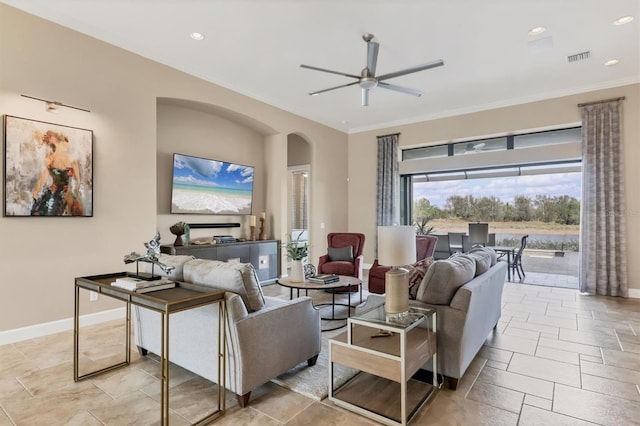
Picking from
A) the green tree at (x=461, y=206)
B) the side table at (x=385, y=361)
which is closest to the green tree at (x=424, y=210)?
the green tree at (x=461, y=206)

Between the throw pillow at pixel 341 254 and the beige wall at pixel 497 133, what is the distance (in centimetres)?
244

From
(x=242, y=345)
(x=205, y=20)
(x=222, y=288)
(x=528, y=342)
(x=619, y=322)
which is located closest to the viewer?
(x=242, y=345)

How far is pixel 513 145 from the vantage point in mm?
6551

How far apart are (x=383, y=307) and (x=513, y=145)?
17.9 ft

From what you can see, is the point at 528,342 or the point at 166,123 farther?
the point at 166,123

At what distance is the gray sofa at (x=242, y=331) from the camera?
7.35 ft

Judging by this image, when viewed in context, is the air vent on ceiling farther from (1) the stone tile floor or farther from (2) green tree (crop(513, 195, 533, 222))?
(1) the stone tile floor

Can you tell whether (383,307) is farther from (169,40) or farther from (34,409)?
(169,40)

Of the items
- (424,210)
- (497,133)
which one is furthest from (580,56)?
(424,210)

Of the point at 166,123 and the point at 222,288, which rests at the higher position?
the point at 166,123

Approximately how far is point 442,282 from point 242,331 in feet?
4.98

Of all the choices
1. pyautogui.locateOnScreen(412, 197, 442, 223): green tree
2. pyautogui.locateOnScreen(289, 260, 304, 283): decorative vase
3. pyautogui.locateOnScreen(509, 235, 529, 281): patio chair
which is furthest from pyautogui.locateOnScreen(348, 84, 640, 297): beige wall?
pyautogui.locateOnScreen(289, 260, 304, 283): decorative vase

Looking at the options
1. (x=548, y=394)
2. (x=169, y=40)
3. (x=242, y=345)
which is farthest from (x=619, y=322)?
(x=169, y=40)

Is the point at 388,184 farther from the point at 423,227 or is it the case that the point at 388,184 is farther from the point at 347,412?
the point at 347,412
